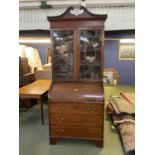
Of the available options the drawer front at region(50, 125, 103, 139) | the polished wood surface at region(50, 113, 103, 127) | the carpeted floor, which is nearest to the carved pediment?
the polished wood surface at region(50, 113, 103, 127)

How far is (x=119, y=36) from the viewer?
23.3 feet

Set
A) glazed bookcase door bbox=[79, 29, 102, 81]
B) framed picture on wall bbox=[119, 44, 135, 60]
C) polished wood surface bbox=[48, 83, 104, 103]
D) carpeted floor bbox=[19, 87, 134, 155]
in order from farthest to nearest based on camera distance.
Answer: framed picture on wall bbox=[119, 44, 135, 60]
glazed bookcase door bbox=[79, 29, 102, 81]
polished wood surface bbox=[48, 83, 104, 103]
carpeted floor bbox=[19, 87, 134, 155]

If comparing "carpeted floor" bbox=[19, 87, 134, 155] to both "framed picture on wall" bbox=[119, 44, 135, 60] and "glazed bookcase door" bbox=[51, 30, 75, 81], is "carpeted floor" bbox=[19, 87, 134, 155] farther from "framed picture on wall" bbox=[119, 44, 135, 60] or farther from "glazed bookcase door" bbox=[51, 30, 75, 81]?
"framed picture on wall" bbox=[119, 44, 135, 60]

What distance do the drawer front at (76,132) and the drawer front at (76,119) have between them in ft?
0.23

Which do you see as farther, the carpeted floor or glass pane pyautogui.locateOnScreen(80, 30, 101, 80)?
glass pane pyautogui.locateOnScreen(80, 30, 101, 80)

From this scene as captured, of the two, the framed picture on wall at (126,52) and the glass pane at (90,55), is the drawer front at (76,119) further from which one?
the framed picture on wall at (126,52)

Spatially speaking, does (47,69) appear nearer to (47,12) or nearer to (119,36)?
(47,12)

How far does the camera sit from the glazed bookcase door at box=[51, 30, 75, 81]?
127 inches

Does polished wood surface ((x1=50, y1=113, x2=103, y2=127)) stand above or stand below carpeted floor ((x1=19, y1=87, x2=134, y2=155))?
above

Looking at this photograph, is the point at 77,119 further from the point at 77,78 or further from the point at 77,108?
the point at 77,78

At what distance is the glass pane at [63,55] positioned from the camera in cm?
323

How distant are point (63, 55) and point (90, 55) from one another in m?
0.47

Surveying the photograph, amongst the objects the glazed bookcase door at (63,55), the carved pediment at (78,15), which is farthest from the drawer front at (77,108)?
the carved pediment at (78,15)
